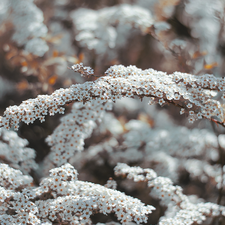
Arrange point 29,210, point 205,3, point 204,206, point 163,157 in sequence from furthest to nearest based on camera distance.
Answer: point 205,3
point 163,157
point 204,206
point 29,210

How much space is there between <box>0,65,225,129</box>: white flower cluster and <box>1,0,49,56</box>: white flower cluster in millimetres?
1275

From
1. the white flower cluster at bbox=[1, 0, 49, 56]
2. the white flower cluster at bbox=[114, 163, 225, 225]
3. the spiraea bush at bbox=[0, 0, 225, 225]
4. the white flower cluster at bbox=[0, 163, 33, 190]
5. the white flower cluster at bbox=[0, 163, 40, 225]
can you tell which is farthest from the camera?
the white flower cluster at bbox=[1, 0, 49, 56]

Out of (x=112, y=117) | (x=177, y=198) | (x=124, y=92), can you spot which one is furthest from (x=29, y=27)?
(x=177, y=198)

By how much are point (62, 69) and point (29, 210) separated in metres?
2.26

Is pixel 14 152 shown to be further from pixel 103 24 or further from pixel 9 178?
pixel 103 24

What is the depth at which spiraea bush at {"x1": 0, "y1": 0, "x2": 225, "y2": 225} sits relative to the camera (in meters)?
1.82

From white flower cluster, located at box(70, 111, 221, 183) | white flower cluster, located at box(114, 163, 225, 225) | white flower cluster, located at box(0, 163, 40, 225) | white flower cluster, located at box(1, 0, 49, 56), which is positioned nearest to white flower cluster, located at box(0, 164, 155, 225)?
white flower cluster, located at box(0, 163, 40, 225)

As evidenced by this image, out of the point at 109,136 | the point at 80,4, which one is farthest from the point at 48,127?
the point at 80,4

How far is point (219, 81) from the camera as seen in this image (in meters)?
2.00

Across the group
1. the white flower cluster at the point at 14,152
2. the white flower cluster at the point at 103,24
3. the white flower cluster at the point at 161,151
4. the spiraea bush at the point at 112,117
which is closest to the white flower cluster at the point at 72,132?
the spiraea bush at the point at 112,117

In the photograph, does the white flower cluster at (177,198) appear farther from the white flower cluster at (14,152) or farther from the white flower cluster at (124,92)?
the white flower cluster at (14,152)

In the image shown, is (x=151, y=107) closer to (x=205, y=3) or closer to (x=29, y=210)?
(x=205, y=3)

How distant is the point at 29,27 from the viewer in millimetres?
3004

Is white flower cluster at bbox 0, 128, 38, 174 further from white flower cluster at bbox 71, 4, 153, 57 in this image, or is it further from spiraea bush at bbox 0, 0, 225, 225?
white flower cluster at bbox 71, 4, 153, 57
